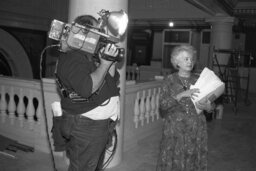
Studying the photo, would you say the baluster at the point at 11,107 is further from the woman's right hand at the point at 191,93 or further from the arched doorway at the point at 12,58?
the arched doorway at the point at 12,58

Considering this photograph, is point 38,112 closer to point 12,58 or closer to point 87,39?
point 87,39

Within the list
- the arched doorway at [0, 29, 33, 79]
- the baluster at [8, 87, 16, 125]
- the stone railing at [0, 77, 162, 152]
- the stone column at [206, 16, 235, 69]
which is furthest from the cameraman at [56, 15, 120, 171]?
the stone column at [206, 16, 235, 69]

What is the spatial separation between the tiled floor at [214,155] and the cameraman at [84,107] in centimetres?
172

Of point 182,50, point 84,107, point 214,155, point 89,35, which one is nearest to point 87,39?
point 89,35

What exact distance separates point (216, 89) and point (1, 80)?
3.23 m

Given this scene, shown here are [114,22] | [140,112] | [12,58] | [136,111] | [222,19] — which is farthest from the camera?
[222,19]

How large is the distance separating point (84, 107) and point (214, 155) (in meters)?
2.96

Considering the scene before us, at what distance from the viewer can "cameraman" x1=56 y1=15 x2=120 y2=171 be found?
74.1 inches

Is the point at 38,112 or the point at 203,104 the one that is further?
the point at 38,112

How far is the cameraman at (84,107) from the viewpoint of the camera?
1.88 meters

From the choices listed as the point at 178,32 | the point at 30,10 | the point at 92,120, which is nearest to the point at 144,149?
the point at 92,120

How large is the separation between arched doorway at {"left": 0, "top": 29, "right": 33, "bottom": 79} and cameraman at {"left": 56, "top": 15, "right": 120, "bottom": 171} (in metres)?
7.68

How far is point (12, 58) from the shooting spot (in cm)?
941

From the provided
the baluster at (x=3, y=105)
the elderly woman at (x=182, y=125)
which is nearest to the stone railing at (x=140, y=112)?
the elderly woman at (x=182, y=125)
